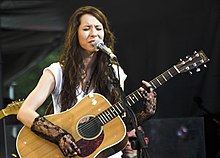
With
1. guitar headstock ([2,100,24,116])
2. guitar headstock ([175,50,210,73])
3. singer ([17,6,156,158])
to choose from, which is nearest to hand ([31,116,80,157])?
singer ([17,6,156,158])

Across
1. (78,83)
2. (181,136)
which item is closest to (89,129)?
(78,83)

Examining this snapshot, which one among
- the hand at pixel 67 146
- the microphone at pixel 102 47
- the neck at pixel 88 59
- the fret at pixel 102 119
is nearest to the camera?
the microphone at pixel 102 47

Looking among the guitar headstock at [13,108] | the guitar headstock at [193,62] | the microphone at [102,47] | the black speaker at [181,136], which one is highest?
the microphone at [102,47]

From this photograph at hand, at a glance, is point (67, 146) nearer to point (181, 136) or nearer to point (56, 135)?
point (56, 135)

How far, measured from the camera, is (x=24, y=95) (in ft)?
16.0

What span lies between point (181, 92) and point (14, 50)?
1.65 m

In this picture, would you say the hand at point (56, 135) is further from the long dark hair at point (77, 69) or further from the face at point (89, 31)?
the face at point (89, 31)

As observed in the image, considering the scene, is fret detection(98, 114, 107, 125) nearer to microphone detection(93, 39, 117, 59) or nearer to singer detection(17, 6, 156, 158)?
singer detection(17, 6, 156, 158)

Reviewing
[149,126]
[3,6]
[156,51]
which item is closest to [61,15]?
[3,6]

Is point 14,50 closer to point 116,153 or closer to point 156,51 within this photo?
point 156,51

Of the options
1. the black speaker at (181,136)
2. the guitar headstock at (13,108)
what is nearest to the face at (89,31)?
the guitar headstock at (13,108)

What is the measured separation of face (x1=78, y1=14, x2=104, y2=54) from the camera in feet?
10.6

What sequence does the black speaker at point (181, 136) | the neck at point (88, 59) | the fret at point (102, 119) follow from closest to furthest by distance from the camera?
the fret at point (102, 119) → the neck at point (88, 59) → the black speaker at point (181, 136)

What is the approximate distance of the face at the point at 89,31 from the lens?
324 cm
